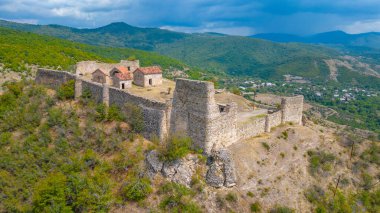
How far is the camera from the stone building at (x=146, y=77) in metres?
39.2

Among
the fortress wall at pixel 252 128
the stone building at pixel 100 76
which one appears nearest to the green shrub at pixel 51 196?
the fortress wall at pixel 252 128

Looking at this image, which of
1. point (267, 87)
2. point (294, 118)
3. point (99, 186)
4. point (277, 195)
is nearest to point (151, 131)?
point (99, 186)

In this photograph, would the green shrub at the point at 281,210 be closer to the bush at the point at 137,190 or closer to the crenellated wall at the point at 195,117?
the crenellated wall at the point at 195,117

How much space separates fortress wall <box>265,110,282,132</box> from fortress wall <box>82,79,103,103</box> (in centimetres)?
1704

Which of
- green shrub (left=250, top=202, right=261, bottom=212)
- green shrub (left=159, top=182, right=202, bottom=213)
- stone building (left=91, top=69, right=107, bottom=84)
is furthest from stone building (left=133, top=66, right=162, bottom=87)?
green shrub (left=250, top=202, right=261, bottom=212)

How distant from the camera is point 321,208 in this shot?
27438mm

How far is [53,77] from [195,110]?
21813 millimetres

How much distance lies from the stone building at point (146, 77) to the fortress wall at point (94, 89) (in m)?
6.70

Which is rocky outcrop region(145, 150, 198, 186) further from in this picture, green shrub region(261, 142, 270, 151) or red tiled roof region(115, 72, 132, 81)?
red tiled roof region(115, 72, 132, 81)

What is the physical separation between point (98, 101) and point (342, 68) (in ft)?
638

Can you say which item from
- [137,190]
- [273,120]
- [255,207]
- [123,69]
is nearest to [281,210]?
[255,207]

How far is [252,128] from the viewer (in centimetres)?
3070

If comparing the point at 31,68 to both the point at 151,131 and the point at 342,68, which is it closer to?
the point at 151,131

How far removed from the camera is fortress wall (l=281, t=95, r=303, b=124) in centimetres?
3503
